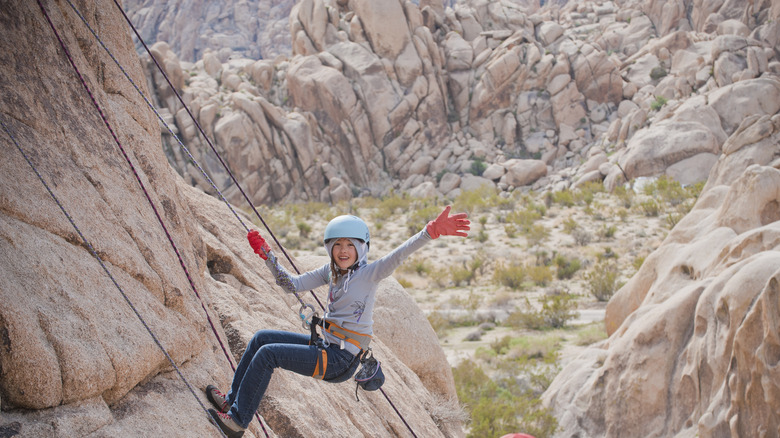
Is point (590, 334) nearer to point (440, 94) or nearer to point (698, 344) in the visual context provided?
point (698, 344)

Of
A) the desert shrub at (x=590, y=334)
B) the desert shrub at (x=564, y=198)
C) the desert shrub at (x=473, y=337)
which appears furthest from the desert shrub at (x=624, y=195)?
the desert shrub at (x=473, y=337)

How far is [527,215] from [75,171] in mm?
26358

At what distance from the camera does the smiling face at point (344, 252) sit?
13.0ft

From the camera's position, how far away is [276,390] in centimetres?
429

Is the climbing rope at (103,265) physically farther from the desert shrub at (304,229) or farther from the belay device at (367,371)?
the desert shrub at (304,229)

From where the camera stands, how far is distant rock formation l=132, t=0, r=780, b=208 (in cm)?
3859

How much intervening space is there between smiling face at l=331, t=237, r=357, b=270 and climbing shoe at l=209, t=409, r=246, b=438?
3.89 feet

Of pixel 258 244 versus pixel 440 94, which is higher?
pixel 258 244

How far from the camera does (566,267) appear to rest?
21.1m

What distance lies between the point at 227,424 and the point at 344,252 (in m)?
1.29

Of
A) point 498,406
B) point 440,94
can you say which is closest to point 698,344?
point 498,406

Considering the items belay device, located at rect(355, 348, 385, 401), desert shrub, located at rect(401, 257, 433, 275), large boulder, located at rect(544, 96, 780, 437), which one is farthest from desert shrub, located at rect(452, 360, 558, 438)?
desert shrub, located at rect(401, 257, 433, 275)

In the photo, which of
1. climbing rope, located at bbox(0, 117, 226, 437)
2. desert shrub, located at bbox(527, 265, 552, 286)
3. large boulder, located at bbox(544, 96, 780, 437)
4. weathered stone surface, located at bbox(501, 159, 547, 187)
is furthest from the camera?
weathered stone surface, located at bbox(501, 159, 547, 187)

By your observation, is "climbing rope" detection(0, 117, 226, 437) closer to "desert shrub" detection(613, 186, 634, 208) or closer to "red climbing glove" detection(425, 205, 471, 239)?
"red climbing glove" detection(425, 205, 471, 239)
